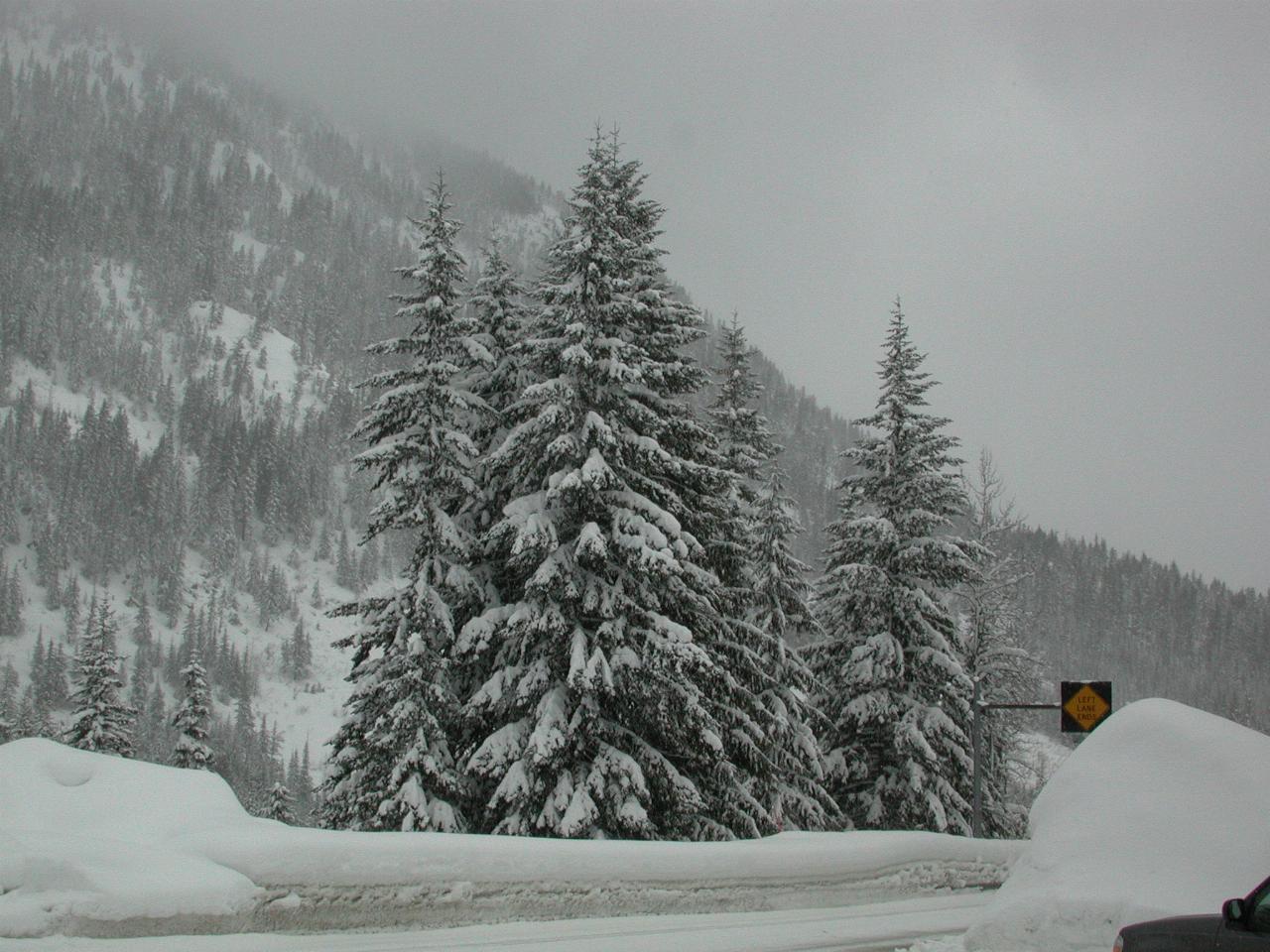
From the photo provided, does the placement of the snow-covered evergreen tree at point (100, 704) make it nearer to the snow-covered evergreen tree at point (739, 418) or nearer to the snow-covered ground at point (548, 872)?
the snow-covered evergreen tree at point (739, 418)

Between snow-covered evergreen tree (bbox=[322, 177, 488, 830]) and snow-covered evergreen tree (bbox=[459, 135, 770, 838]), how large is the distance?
91 centimetres

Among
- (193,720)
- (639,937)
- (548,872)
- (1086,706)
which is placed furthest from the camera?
(193,720)

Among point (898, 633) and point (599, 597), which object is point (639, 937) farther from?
point (898, 633)

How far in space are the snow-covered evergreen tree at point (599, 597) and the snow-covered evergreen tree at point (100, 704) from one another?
79.5 feet

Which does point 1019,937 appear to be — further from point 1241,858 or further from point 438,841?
point 438,841

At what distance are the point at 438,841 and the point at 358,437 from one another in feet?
38.7

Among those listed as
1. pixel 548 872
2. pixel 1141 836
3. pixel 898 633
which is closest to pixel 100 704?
pixel 898 633

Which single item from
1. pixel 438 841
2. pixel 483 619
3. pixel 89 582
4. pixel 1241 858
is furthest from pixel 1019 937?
pixel 89 582

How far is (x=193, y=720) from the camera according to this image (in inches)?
1563

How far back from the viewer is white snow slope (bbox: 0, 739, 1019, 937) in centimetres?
841

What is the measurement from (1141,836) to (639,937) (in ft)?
18.0

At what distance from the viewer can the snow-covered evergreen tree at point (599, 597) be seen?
672 inches

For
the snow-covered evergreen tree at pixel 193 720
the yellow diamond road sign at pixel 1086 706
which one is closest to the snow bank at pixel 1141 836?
the yellow diamond road sign at pixel 1086 706

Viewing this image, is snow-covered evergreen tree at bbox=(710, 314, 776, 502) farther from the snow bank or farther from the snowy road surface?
the snow bank
